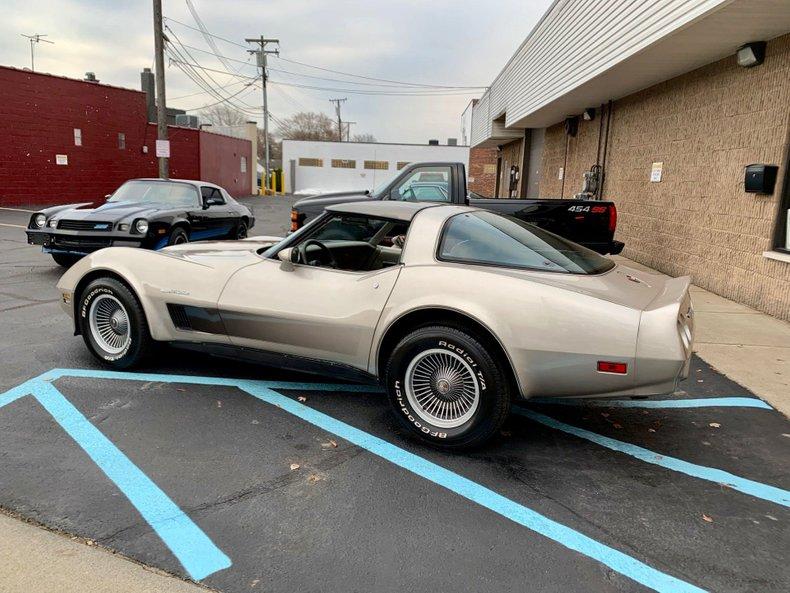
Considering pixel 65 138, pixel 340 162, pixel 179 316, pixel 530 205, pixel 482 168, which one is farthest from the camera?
pixel 340 162

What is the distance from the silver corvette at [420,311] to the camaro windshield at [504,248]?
0.01m

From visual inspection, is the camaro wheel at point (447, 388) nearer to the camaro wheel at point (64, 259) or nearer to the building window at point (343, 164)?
the camaro wheel at point (64, 259)

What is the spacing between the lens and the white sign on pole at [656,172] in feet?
33.5

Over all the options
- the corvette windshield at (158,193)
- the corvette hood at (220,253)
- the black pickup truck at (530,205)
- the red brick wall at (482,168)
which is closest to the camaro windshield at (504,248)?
the corvette hood at (220,253)

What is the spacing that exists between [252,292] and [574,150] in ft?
46.4

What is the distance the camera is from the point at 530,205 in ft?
27.8

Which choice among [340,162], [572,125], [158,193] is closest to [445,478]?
[158,193]

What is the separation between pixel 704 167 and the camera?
28.5ft

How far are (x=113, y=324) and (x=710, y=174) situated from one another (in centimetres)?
810

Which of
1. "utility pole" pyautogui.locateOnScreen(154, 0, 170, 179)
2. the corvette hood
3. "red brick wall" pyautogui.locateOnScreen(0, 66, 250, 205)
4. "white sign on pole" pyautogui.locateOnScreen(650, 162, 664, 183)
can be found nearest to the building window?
"red brick wall" pyautogui.locateOnScreen(0, 66, 250, 205)

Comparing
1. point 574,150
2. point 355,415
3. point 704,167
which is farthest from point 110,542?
point 574,150

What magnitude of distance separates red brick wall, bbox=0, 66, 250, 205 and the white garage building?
22038 mm

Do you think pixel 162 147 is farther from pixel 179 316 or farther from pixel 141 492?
pixel 141 492

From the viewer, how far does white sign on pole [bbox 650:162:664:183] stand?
10219 millimetres
